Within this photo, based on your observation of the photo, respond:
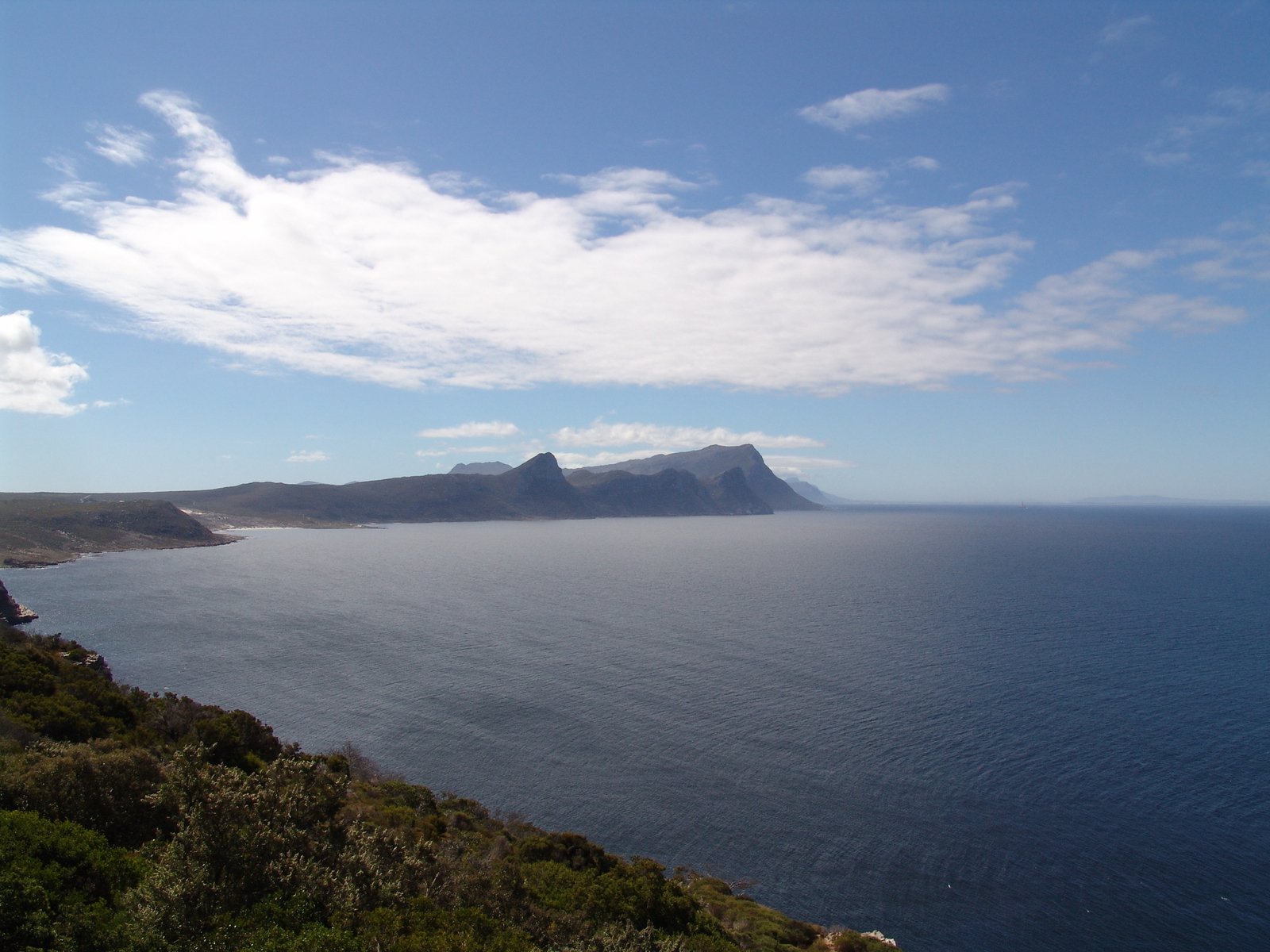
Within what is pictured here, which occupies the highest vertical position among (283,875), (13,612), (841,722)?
(283,875)

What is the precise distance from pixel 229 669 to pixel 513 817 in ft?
148

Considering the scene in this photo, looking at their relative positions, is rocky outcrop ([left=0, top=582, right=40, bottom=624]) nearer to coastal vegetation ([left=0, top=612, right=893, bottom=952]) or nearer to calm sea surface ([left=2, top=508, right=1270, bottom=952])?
calm sea surface ([left=2, top=508, right=1270, bottom=952])

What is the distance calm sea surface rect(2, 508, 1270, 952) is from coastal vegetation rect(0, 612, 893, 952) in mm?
7736

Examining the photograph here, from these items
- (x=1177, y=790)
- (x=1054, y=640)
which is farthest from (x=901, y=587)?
(x=1177, y=790)

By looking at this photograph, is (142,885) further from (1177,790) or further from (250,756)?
(1177,790)

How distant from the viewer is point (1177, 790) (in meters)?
42.7

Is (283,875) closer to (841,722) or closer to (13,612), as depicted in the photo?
(841,722)

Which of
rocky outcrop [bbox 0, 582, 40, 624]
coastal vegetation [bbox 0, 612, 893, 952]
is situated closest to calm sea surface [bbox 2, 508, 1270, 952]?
rocky outcrop [bbox 0, 582, 40, 624]

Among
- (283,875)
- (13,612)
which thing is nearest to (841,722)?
(283,875)

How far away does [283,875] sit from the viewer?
18016 mm

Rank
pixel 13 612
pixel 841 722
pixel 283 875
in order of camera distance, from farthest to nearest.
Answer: pixel 13 612 → pixel 841 722 → pixel 283 875

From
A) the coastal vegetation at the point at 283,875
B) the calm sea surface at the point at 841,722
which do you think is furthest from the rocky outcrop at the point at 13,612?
the coastal vegetation at the point at 283,875

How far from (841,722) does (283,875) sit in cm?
4585

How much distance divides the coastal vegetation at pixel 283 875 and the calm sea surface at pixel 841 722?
7736mm
